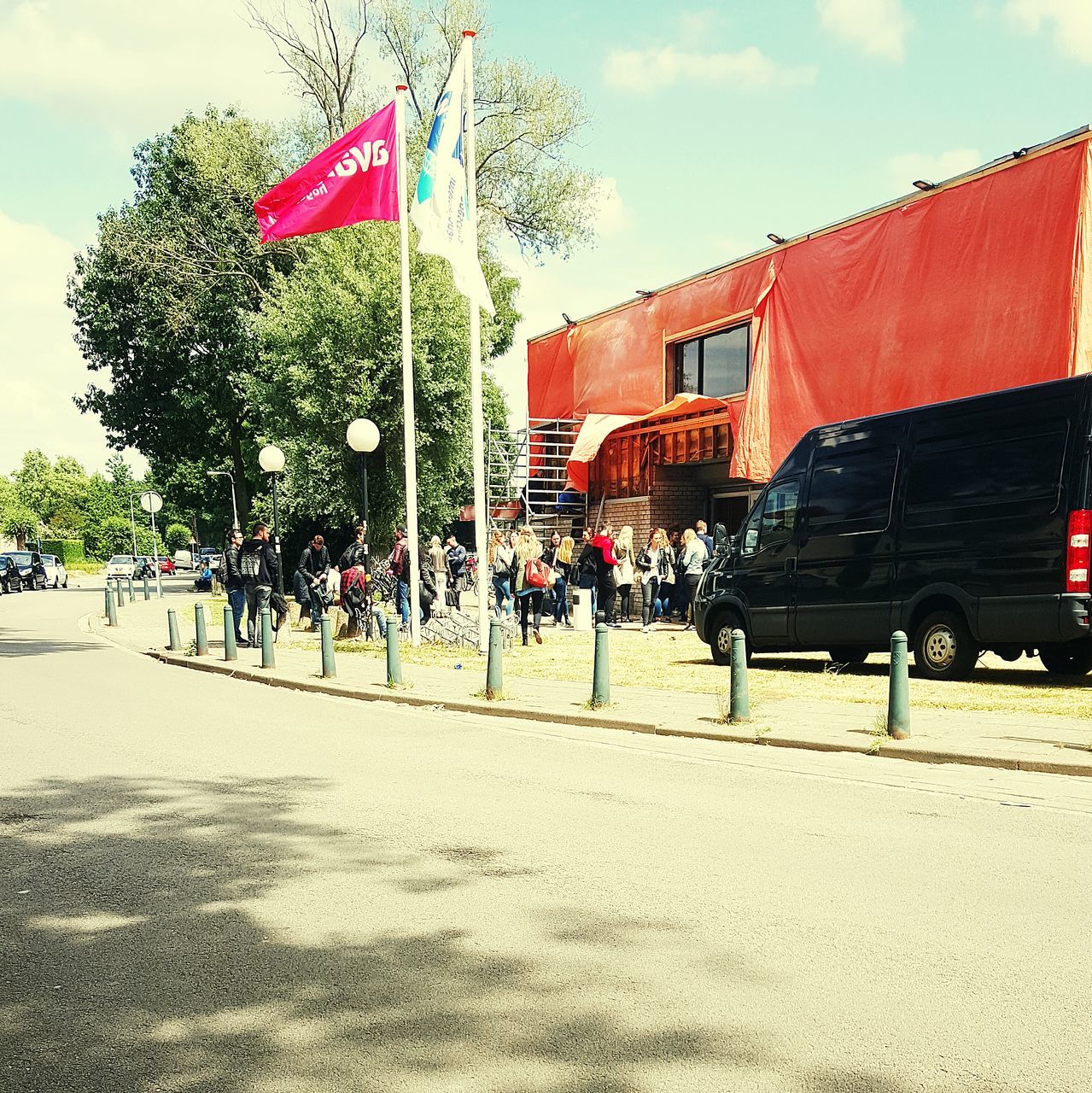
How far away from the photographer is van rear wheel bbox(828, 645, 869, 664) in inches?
513

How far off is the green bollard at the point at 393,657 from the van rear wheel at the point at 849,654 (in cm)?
495

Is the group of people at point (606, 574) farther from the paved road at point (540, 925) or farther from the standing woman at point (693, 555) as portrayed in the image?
the paved road at point (540, 925)

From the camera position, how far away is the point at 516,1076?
125 inches

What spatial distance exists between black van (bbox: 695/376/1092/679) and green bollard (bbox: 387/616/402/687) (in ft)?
14.1

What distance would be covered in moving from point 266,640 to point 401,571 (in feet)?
13.8

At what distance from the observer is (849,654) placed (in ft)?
46.6

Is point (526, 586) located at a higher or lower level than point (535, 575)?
lower

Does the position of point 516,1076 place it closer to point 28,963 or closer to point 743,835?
point 28,963

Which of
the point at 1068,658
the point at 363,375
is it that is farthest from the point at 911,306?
the point at 363,375

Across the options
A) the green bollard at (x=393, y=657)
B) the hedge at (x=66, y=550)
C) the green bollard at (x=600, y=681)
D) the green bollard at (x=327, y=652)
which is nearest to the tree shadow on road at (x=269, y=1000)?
the green bollard at (x=600, y=681)

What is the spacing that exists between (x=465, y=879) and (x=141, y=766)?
377cm

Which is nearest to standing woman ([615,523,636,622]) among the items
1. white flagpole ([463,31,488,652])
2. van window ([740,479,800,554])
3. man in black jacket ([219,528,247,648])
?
white flagpole ([463,31,488,652])

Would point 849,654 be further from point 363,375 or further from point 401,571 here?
point 363,375

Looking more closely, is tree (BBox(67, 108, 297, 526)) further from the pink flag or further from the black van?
the black van
